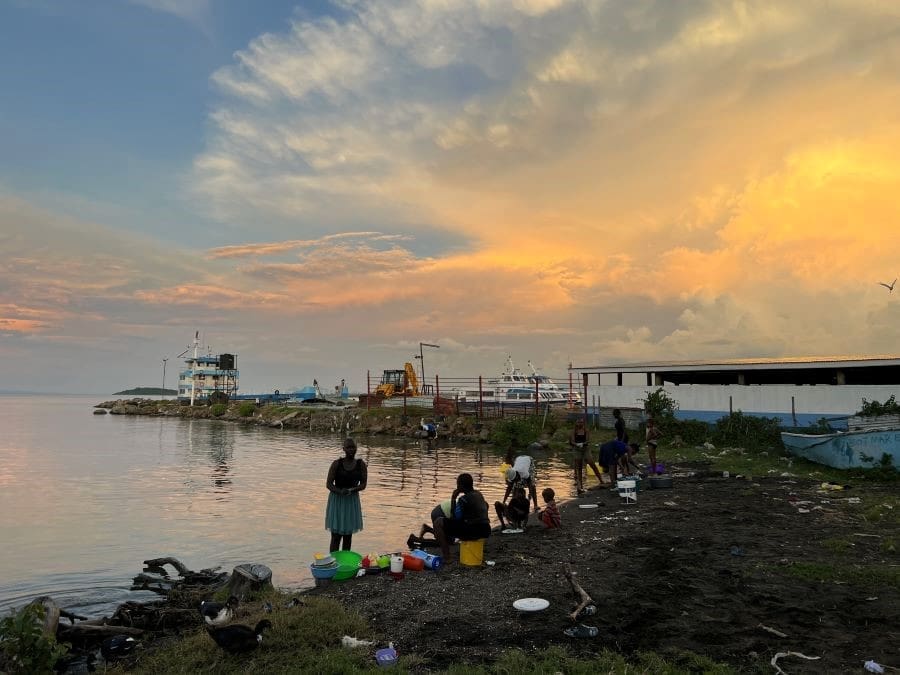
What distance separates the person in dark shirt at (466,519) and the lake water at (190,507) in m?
3.19

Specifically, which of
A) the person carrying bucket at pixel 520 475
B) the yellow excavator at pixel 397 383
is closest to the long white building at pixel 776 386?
the person carrying bucket at pixel 520 475

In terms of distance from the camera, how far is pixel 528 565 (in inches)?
402

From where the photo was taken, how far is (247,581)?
9586 mm

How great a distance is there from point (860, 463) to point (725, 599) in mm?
15527

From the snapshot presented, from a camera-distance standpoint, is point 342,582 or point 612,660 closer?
point 612,660

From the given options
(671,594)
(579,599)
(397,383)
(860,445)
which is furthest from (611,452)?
(397,383)

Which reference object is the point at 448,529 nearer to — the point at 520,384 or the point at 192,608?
the point at 192,608

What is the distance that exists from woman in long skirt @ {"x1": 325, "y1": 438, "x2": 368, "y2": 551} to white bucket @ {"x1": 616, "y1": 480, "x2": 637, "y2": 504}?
8.69 meters

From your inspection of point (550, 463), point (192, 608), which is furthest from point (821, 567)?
point (550, 463)

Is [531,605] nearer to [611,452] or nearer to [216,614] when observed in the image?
[216,614]

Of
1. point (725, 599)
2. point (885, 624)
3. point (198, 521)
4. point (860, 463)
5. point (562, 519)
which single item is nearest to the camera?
point (885, 624)

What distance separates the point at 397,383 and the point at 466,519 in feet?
208

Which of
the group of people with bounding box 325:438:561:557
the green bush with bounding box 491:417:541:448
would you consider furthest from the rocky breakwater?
the group of people with bounding box 325:438:561:557

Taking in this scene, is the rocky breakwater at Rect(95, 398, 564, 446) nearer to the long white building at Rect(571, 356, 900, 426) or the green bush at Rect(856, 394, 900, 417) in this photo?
the long white building at Rect(571, 356, 900, 426)
